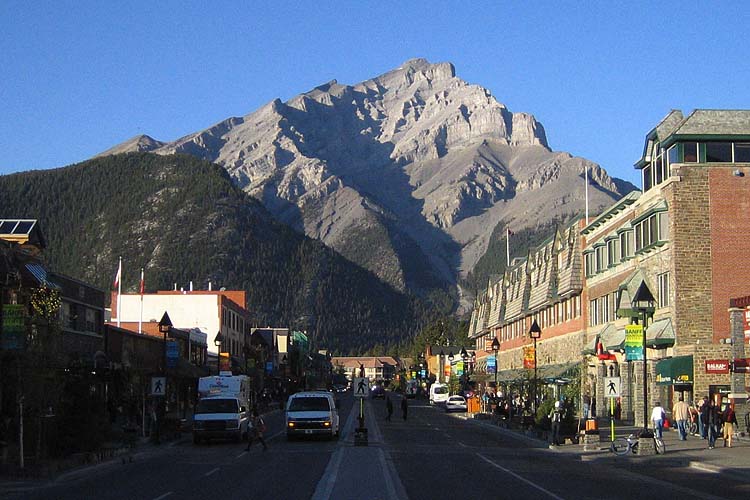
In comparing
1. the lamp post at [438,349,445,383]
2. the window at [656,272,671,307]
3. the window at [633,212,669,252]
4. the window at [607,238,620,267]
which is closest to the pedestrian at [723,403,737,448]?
the window at [656,272,671,307]

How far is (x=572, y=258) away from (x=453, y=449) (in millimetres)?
34752

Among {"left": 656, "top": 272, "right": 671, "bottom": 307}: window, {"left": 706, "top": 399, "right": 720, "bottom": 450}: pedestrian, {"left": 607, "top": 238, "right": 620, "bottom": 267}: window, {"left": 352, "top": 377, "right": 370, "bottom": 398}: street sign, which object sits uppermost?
{"left": 607, "top": 238, "right": 620, "bottom": 267}: window

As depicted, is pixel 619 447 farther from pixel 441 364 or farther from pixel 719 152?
pixel 441 364

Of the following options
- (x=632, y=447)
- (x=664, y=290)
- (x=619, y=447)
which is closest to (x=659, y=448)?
(x=632, y=447)

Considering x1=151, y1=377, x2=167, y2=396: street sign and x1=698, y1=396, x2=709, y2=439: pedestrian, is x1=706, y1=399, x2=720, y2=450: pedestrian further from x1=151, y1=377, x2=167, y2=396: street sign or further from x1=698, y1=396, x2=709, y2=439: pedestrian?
x1=151, y1=377, x2=167, y2=396: street sign

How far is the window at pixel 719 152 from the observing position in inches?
1989

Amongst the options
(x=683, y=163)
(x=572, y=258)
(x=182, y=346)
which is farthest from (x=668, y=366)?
(x=182, y=346)

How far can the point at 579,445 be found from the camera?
42.0 metres

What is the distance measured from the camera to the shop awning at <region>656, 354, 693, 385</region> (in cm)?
4755

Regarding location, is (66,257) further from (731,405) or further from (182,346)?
(731,405)

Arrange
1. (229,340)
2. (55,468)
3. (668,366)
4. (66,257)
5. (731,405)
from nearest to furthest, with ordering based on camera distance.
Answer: (55,468)
(731,405)
(668,366)
(229,340)
(66,257)

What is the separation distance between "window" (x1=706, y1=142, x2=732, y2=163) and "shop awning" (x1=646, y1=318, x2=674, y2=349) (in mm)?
8191

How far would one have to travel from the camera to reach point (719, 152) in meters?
50.6

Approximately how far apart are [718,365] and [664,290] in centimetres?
759
